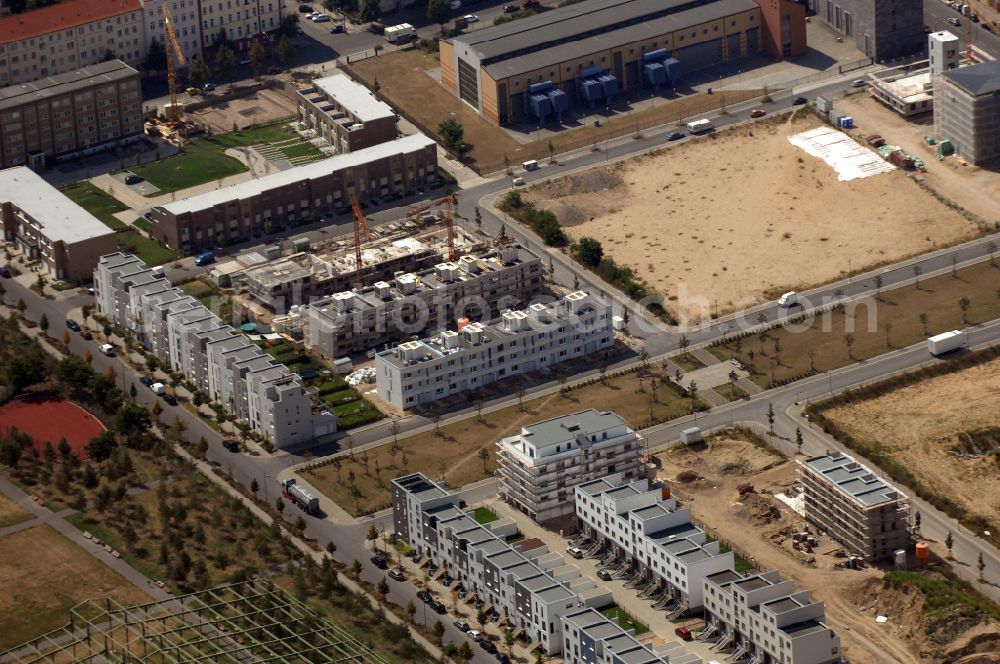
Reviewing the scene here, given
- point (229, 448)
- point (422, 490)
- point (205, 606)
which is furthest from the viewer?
point (229, 448)

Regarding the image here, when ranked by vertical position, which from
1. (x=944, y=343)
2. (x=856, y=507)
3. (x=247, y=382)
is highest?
(x=247, y=382)

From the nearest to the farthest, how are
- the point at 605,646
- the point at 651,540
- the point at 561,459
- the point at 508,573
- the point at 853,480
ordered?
the point at 605,646
the point at 508,573
the point at 651,540
the point at 853,480
the point at 561,459

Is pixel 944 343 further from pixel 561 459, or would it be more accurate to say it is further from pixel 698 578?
pixel 698 578

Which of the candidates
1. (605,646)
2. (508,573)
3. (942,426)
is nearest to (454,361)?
(508,573)

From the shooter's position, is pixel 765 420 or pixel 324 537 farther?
pixel 765 420

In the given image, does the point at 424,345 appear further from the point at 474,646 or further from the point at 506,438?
the point at 474,646

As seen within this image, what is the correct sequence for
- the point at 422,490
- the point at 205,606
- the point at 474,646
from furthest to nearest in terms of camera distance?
1. the point at 422,490
2. the point at 474,646
3. the point at 205,606

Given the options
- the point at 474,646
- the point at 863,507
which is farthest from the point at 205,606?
the point at 863,507
